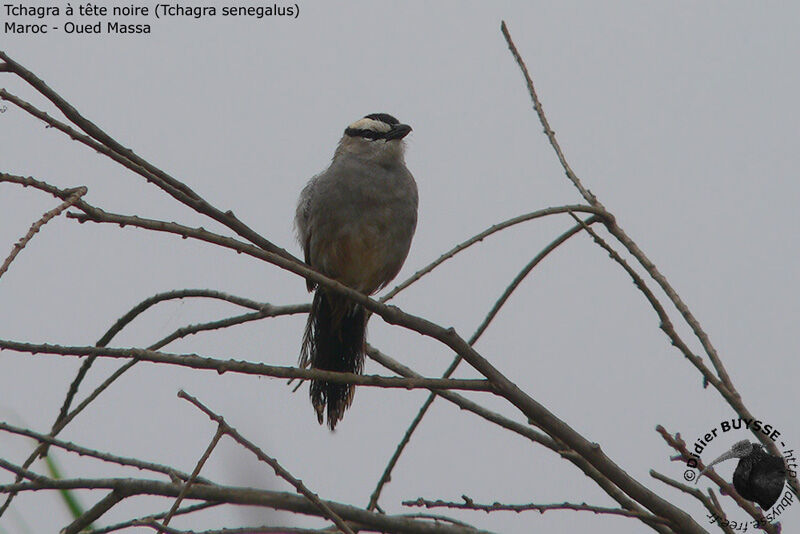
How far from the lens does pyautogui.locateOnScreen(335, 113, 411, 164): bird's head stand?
4.42 m

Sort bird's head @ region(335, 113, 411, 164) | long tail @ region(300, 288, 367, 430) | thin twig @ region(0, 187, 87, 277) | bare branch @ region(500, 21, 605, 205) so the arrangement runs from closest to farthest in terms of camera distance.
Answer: thin twig @ region(0, 187, 87, 277), bare branch @ region(500, 21, 605, 205), long tail @ region(300, 288, 367, 430), bird's head @ region(335, 113, 411, 164)

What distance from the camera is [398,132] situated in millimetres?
4492

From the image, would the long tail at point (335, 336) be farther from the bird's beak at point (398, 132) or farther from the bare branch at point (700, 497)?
the bare branch at point (700, 497)

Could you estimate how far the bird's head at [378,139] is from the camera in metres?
4.42

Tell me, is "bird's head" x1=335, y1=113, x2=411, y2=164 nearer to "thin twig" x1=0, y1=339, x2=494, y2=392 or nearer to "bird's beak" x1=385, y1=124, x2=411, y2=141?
"bird's beak" x1=385, y1=124, x2=411, y2=141

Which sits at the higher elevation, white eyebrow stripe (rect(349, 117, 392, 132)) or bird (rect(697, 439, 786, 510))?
A: white eyebrow stripe (rect(349, 117, 392, 132))

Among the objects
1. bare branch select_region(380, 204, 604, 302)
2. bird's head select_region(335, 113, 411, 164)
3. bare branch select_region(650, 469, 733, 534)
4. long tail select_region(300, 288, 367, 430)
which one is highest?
bird's head select_region(335, 113, 411, 164)

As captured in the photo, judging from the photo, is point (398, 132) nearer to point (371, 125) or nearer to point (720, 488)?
point (371, 125)

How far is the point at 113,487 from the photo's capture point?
5.84 ft

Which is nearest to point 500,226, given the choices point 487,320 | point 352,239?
point 487,320

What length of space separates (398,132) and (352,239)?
2.14ft

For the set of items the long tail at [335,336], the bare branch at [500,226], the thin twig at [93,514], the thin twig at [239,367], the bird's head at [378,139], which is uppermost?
the bird's head at [378,139]

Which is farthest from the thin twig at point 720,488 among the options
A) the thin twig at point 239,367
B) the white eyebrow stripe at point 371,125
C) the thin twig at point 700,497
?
the white eyebrow stripe at point 371,125

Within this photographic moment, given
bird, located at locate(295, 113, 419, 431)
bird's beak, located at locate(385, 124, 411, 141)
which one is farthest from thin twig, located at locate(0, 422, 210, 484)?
bird's beak, located at locate(385, 124, 411, 141)
